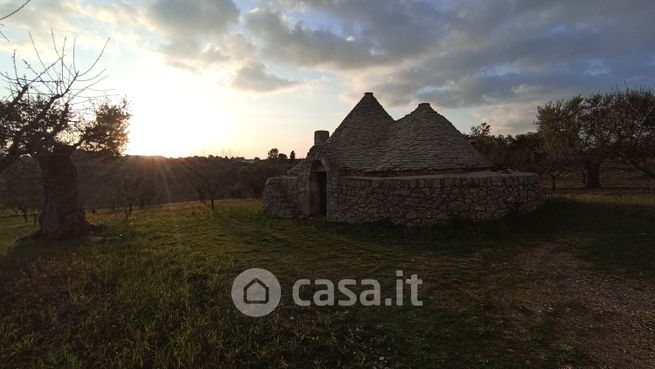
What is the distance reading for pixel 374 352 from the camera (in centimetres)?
482

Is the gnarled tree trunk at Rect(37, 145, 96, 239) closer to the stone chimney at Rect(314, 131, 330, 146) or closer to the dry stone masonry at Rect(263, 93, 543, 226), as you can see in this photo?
the dry stone masonry at Rect(263, 93, 543, 226)

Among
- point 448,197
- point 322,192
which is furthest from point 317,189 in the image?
A: point 448,197

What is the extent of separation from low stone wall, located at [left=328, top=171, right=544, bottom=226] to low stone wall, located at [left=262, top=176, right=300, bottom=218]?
4.57 meters

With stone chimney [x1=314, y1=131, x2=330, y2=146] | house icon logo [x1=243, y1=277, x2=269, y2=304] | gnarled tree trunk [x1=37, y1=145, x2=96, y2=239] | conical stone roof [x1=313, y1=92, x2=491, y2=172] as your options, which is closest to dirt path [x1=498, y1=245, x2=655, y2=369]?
house icon logo [x1=243, y1=277, x2=269, y2=304]

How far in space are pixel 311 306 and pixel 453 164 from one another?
10.1 m

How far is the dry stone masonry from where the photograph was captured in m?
12.0

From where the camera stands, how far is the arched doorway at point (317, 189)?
15781mm

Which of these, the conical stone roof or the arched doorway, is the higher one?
the conical stone roof

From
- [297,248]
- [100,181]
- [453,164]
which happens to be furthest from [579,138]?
[100,181]

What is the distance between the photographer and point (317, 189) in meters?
16.1

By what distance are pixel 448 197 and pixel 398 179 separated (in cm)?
191

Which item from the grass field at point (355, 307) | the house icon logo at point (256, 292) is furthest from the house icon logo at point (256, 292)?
the grass field at point (355, 307)

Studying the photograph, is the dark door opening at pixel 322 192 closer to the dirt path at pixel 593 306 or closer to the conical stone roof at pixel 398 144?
the conical stone roof at pixel 398 144

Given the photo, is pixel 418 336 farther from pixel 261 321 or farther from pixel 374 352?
pixel 261 321
